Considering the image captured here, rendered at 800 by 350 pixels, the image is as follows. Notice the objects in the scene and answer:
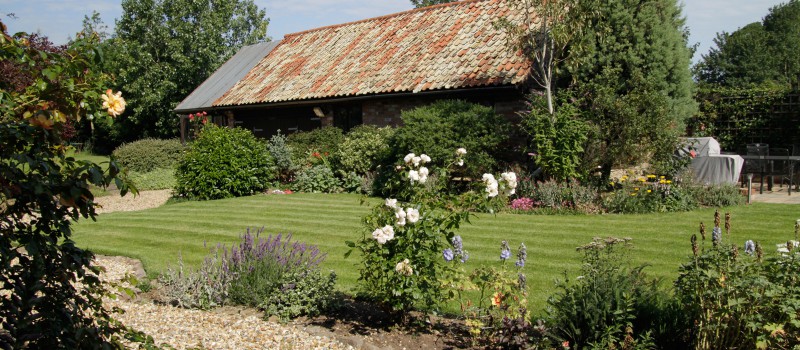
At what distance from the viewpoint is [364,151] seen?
51.5 feet

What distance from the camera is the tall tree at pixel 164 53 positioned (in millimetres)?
33250

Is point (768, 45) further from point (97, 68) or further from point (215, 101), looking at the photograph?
point (97, 68)

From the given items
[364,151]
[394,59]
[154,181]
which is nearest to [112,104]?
[364,151]

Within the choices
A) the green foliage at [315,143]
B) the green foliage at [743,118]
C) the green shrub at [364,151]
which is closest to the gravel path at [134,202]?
the green foliage at [315,143]

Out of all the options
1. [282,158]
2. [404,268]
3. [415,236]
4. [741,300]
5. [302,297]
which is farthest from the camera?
[282,158]

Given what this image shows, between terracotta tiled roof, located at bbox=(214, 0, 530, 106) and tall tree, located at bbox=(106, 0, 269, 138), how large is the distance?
10.5 metres

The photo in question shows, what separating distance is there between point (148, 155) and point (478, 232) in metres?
18.7

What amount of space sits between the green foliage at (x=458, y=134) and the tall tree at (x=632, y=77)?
6.39ft

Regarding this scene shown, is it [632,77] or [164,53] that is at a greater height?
[164,53]

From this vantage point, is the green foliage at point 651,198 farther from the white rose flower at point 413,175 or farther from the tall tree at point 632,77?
the white rose flower at point 413,175

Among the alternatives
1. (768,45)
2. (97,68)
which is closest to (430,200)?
(97,68)

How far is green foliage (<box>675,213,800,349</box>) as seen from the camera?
3.91m

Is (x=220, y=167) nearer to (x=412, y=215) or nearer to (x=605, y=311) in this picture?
(x=412, y=215)

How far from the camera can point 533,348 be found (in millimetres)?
4520
